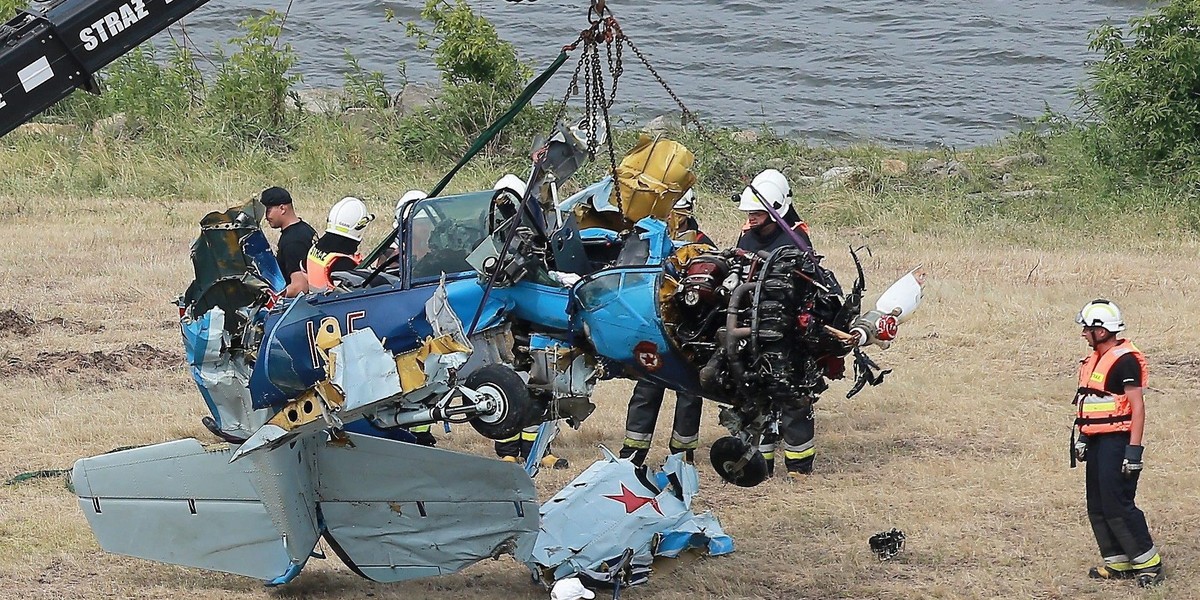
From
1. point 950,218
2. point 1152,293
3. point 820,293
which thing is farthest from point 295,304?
point 950,218

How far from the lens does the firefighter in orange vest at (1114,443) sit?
7.95 meters

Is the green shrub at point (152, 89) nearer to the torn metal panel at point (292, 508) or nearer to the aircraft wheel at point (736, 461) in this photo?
the torn metal panel at point (292, 508)

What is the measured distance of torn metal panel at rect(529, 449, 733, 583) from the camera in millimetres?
7867

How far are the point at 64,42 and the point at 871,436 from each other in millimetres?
6226

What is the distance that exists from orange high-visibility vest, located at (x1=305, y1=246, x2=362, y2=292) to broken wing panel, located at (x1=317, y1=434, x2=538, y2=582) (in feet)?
5.03

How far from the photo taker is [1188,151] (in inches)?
778

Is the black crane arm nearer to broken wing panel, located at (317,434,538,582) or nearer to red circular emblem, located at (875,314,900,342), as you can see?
broken wing panel, located at (317,434,538,582)

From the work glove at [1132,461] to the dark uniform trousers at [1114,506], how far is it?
0.04 meters

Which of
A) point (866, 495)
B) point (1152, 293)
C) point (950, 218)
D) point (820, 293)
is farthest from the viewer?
point (950, 218)

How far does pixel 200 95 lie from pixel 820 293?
1903 cm

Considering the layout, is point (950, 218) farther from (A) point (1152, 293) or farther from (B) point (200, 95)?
(B) point (200, 95)

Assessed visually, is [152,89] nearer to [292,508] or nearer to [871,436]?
[871,436]

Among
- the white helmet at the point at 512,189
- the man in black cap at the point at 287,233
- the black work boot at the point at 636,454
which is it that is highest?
the white helmet at the point at 512,189

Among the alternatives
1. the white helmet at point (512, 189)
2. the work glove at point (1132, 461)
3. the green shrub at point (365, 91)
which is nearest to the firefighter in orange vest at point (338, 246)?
the white helmet at point (512, 189)
